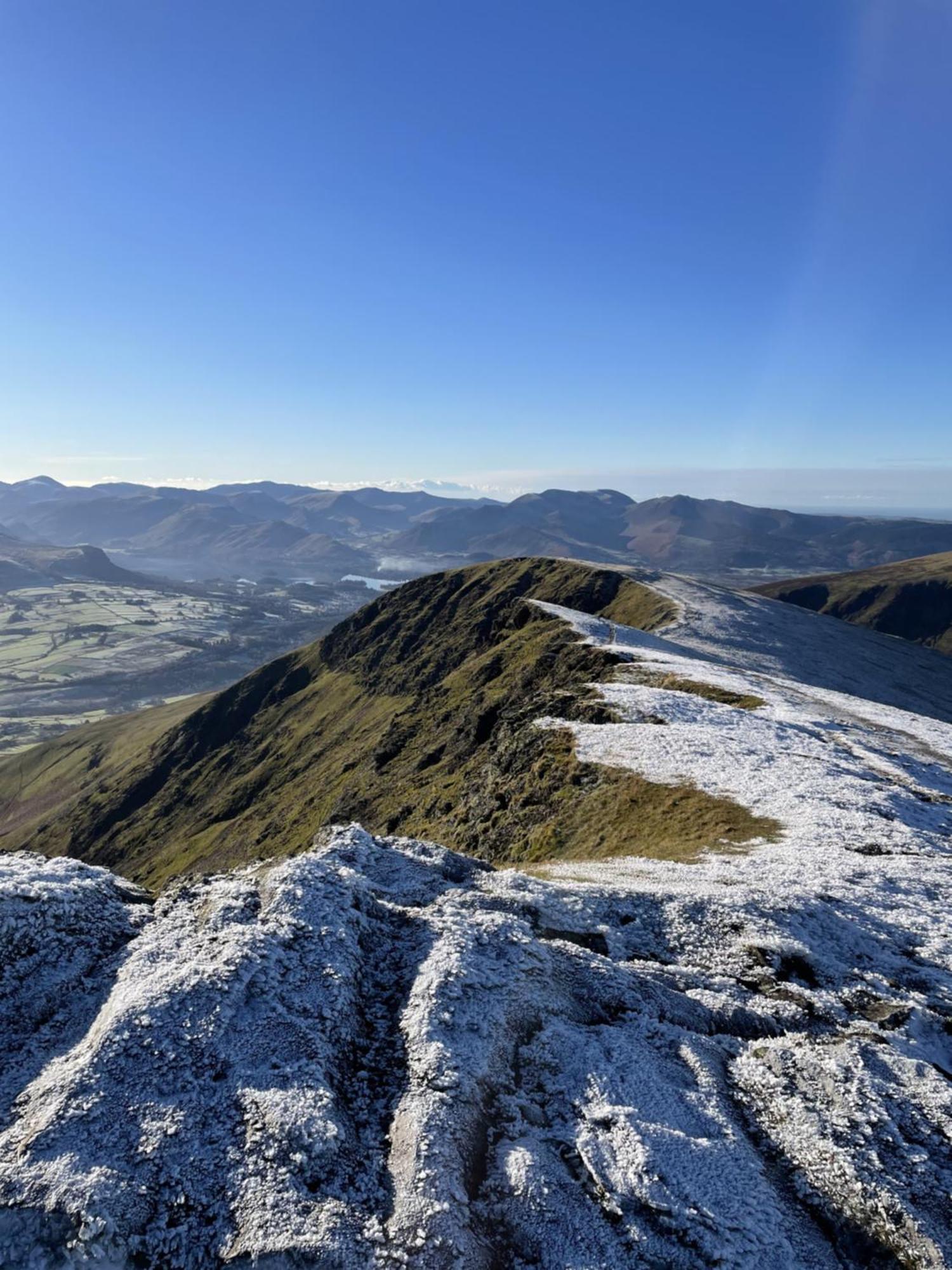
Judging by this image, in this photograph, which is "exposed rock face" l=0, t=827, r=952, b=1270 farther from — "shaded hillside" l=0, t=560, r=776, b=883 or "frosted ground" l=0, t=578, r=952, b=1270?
"shaded hillside" l=0, t=560, r=776, b=883

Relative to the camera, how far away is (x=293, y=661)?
5999 inches

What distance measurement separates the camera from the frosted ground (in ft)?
40.0

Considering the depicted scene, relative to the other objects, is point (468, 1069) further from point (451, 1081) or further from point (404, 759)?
point (404, 759)

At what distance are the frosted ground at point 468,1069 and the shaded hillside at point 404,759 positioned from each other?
1200cm

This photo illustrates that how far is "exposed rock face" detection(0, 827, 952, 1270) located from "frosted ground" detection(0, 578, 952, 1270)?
0.07m

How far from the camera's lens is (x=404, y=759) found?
81875mm

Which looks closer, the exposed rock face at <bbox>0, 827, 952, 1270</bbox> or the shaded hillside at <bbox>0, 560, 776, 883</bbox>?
the exposed rock face at <bbox>0, 827, 952, 1270</bbox>

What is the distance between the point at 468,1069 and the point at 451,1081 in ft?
1.91

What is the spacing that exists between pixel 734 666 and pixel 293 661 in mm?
108180

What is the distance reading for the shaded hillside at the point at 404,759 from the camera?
142 ft

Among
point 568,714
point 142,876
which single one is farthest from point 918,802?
point 142,876

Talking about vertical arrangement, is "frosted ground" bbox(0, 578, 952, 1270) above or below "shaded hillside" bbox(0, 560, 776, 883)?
above

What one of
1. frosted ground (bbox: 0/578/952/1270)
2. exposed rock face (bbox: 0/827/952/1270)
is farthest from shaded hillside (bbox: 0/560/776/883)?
exposed rock face (bbox: 0/827/952/1270)

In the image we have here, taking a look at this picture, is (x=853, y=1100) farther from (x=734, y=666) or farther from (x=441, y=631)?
(x=441, y=631)
